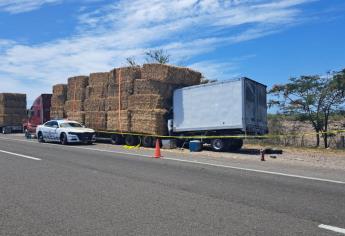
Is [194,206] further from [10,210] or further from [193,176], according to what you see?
[193,176]

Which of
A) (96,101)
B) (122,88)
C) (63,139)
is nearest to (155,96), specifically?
(122,88)

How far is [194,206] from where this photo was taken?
25.3ft

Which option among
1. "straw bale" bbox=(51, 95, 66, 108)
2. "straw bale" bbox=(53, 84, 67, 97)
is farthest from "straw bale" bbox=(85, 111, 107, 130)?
"straw bale" bbox=(53, 84, 67, 97)

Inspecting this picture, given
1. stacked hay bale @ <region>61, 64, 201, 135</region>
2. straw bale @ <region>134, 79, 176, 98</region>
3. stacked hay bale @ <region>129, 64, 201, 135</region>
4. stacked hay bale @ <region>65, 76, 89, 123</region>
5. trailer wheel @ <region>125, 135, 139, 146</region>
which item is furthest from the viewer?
stacked hay bale @ <region>65, 76, 89, 123</region>

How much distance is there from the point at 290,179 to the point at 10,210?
6634 mm

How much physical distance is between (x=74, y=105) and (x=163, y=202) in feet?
78.5

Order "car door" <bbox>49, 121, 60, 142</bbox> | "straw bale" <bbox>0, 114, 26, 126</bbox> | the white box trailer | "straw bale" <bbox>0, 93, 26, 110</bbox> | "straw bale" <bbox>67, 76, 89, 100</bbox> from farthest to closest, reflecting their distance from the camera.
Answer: "straw bale" <bbox>0, 93, 26, 110</bbox>, "straw bale" <bbox>0, 114, 26, 126</bbox>, "straw bale" <bbox>67, 76, 89, 100</bbox>, "car door" <bbox>49, 121, 60, 142</bbox>, the white box trailer

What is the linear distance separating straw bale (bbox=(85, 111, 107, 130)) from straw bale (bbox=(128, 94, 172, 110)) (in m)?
3.19

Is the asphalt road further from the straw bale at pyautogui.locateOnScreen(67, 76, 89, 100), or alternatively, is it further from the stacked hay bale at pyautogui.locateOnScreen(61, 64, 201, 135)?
the straw bale at pyautogui.locateOnScreen(67, 76, 89, 100)

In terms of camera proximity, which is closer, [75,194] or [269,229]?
[269,229]

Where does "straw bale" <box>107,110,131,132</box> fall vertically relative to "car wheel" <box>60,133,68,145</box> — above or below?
above

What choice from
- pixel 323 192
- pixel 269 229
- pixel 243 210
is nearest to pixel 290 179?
pixel 323 192

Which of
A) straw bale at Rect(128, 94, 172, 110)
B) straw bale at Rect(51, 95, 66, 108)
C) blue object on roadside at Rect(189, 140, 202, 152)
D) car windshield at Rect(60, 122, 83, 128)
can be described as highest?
straw bale at Rect(51, 95, 66, 108)

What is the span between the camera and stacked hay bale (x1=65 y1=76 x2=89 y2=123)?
30.3 m
